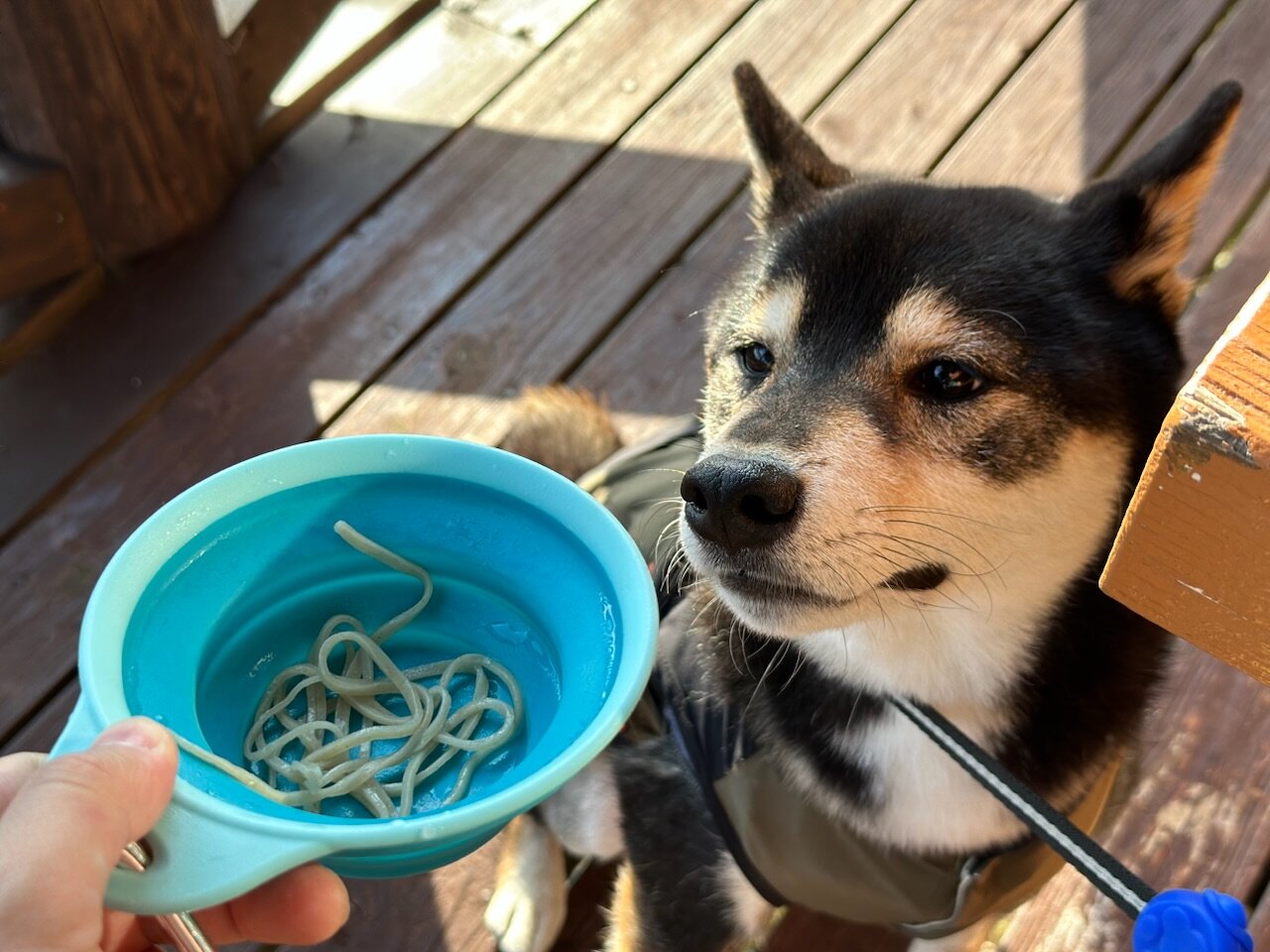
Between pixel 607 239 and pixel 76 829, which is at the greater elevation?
pixel 76 829

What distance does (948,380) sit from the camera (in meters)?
1.27

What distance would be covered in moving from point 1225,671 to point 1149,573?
1.63 m

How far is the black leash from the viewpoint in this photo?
39.5 inches

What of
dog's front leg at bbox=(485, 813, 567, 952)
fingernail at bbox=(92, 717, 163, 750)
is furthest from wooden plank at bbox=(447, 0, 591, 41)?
fingernail at bbox=(92, 717, 163, 750)

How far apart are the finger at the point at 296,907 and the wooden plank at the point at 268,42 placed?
2095 mm

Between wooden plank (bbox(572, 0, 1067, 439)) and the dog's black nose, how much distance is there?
1.21m

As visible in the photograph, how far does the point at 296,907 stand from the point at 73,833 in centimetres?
31

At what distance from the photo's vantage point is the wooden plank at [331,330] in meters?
2.12

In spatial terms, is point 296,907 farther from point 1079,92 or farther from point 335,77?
point 1079,92

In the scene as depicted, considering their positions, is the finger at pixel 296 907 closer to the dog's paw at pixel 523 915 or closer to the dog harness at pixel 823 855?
the dog harness at pixel 823 855

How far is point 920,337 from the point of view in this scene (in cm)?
127

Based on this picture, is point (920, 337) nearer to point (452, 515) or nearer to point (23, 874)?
point (452, 515)

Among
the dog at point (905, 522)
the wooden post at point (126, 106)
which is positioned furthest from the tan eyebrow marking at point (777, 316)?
the wooden post at point (126, 106)

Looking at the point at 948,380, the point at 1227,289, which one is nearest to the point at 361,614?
the point at 948,380
